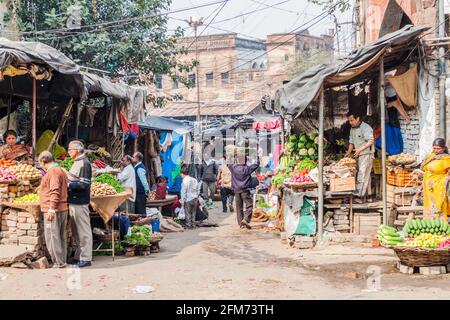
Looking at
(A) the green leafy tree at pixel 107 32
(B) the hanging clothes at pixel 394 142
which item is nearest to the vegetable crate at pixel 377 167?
(B) the hanging clothes at pixel 394 142

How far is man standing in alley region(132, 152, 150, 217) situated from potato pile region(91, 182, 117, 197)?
2943 millimetres

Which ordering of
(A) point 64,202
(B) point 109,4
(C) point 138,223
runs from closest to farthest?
1. (A) point 64,202
2. (C) point 138,223
3. (B) point 109,4

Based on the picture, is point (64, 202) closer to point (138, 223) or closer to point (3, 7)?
point (138, 223)

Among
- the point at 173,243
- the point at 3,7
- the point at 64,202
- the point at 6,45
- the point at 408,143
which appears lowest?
the point at 173,243

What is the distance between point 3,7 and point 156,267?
13.3 meters

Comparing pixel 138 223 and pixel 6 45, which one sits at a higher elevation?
pixel 6 45

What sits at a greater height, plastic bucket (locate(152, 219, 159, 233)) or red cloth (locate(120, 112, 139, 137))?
red cloth (locate(120, 112, 139, 137))

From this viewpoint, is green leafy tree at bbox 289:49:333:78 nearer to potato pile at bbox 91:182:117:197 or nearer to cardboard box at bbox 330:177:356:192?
cardboard box at bbox 330:177:356:192

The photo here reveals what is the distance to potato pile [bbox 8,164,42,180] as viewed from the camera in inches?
451

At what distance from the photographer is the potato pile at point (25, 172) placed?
11461 mm

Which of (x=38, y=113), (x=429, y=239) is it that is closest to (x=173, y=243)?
(x=38, y=113)

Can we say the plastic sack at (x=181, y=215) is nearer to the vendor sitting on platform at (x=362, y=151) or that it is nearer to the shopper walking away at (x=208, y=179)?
the vendor sitting on platform at (x=362, y=151)

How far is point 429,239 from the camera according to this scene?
9.93 m

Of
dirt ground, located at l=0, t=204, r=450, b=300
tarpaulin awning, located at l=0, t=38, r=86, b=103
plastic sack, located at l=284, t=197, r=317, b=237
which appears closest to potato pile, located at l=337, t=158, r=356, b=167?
plastic sack, located at l=284, t=197, r=317, b=237
